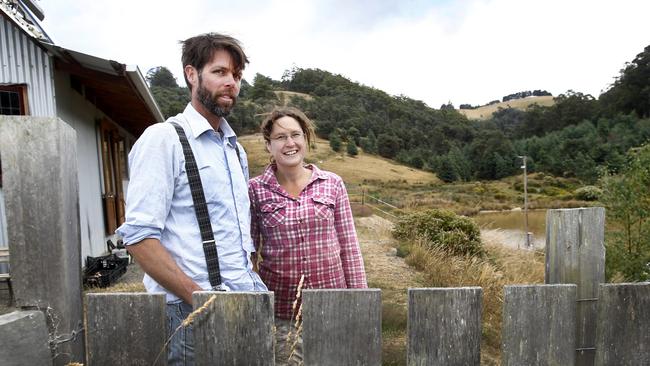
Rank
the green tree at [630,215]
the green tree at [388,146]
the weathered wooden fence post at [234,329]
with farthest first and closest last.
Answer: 1. the green tree at [388,146]
2. the green tree at [630,215]
3. the weathered wooden fence post at [234,329]

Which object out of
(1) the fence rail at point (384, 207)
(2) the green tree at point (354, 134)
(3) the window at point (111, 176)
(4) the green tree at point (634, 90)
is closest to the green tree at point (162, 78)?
(2) the green tree at point (354, 134)

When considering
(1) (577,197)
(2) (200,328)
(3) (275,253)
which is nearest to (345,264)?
(3) (275,253)

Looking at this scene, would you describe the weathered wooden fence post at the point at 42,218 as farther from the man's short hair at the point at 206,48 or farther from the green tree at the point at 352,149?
the green tree at the point at 352,149

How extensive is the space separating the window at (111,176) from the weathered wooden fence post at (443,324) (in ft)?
28.7

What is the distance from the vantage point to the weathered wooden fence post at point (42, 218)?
108cm

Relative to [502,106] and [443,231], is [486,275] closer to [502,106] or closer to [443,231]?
[443,231]

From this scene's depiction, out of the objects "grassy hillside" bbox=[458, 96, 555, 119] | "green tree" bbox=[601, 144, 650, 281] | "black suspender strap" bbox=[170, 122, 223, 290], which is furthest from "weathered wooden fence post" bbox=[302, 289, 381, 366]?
"grassy hillside" bbox=[458, 96, 555, 119]

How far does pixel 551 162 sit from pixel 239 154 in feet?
232

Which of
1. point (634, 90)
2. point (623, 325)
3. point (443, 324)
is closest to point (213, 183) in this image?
point (443, 324)

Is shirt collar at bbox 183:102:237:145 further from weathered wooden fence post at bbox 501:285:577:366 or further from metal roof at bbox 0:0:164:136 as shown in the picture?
metal roof at bbox 0:0:164:136

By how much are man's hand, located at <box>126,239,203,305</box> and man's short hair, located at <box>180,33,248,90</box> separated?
0.70 meters

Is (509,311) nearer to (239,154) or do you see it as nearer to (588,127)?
(239,154)

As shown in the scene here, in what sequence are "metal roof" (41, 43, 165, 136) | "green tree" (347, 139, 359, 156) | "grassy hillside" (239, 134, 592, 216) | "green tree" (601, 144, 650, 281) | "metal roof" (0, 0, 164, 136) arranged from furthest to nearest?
"green tree" (347, 139, 359, 156) < "grassy hillside" (239, 134, 592, 216) < "green tree" (601, 144, 650, 281) < "metal roof" (41, 43, 165, 136) < "metal roof" (0, 0, 164, 136)

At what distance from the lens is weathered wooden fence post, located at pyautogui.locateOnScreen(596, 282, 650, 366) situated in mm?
1280
